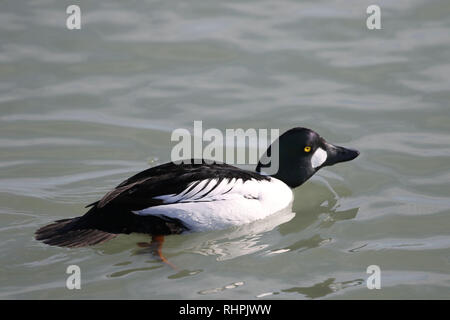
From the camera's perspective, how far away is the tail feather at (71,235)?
21.6 feet

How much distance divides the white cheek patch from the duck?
7.4 inches

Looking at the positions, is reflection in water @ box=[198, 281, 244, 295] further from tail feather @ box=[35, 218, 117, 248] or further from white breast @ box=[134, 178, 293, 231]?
tail feather @ box=[35, 218, 117, 248]

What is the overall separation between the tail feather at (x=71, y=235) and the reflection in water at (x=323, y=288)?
1.80 metres

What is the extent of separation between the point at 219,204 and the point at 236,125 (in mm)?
2470

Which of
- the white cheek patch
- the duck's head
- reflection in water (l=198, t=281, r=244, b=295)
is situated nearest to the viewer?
reflection in water (l=198, t=281, r=244, b=295)

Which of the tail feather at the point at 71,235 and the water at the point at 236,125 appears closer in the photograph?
the water at the point at 236,125

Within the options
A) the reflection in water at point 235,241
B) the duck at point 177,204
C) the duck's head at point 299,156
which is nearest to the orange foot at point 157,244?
the duck at point 177,204

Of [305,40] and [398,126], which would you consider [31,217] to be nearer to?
[398,126]

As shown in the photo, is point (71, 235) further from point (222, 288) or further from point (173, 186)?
point (222, 288)

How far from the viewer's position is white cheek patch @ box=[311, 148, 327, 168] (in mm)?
8016

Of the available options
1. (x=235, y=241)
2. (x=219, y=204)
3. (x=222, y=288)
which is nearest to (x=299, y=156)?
(x=219, y=204)

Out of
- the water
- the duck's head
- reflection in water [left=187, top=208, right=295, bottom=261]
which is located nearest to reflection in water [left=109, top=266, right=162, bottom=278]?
the water

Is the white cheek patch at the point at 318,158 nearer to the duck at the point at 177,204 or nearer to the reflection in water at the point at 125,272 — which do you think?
the duck at the point at 177,204

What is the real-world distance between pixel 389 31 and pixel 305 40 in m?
1.34
